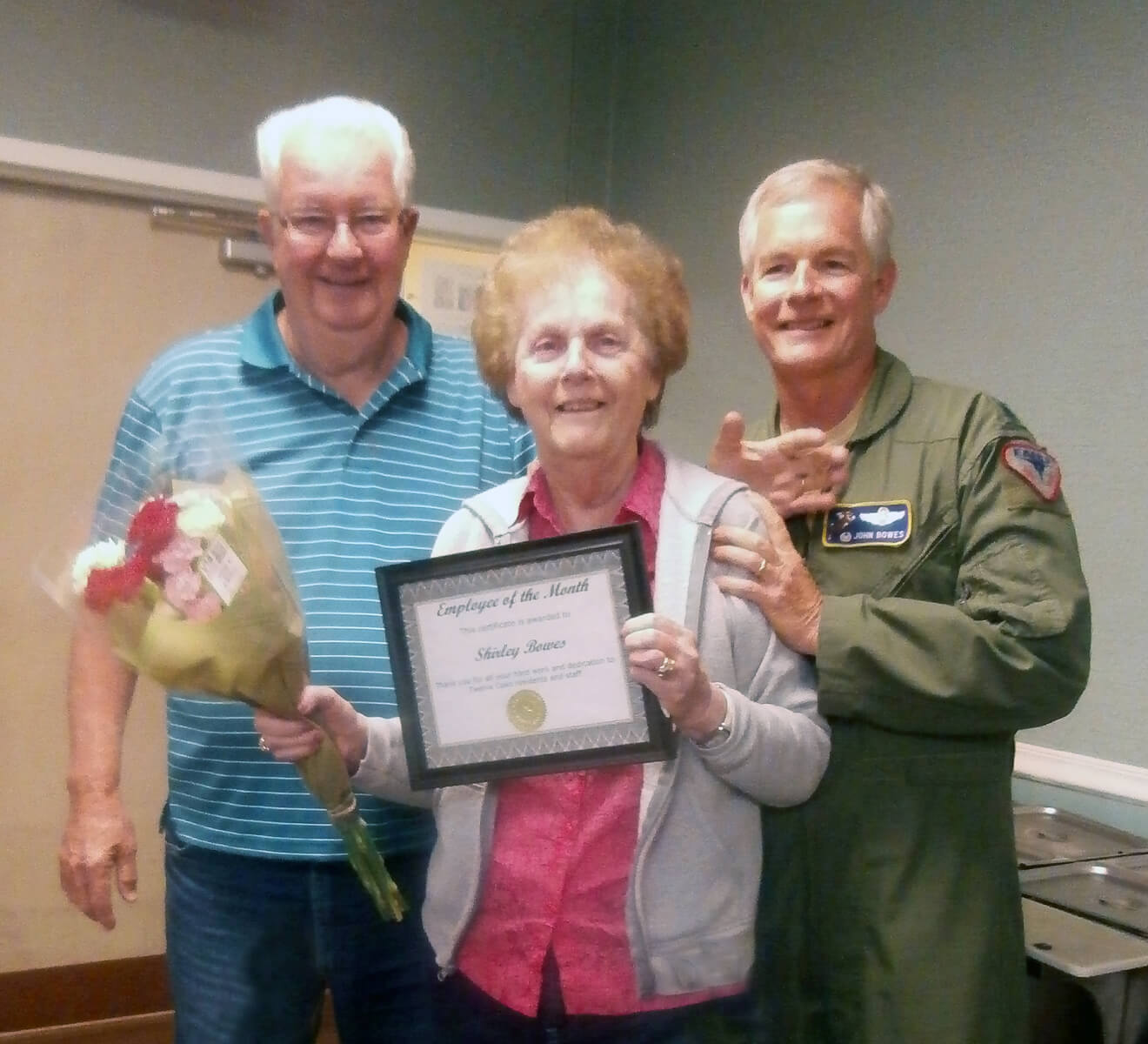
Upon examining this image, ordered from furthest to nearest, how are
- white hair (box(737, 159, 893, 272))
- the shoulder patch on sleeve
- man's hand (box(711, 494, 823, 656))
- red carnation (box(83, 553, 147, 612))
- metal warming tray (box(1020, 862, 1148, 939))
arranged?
metal warming tray (box(1020, 862, 1148, 939)), white hair (box(737, 159, 893, 272)), the shoulder patch on sleeve, man's hand (box(711, 494, 823, 656)), red carnation (box(83, 553, 147, 612))

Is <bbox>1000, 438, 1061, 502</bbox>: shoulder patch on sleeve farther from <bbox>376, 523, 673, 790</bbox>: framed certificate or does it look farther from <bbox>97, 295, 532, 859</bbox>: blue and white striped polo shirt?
<bbox>97, 295, 532, 859</bbox>: blue and white striped polo shirt

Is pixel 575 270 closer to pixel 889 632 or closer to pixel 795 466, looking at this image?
pixel 795 466

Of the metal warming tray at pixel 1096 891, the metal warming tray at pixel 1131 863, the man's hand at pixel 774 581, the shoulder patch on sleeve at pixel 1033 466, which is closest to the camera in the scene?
the man's hand at pixel 774 581

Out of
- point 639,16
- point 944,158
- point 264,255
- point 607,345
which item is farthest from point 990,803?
point 639,16

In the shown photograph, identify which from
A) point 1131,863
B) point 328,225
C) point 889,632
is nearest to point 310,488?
point 328,225

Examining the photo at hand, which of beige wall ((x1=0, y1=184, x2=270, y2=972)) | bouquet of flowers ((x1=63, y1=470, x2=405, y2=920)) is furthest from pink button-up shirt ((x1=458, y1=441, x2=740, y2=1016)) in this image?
beige wall ((x1=0, y1=184, x2=270, y2=972))

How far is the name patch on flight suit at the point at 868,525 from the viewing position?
1.26 m

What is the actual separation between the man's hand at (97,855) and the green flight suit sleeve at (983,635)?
2.83 ft

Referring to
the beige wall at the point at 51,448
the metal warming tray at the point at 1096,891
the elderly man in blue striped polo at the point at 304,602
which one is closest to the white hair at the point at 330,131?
the elderly man in blue striped polo at the point at 304,602

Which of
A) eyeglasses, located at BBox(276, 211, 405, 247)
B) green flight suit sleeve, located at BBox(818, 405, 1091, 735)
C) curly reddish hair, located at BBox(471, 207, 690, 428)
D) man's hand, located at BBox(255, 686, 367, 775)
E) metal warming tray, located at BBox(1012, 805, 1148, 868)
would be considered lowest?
metal warming tray, located at BBox(1012, 805, 1148, 868)

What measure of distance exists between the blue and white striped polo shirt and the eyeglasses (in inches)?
5.8

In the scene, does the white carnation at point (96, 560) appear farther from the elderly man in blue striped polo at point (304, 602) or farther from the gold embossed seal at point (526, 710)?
the gold embossed seal at point (526, 710)

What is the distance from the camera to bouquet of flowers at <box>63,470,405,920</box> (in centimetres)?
101

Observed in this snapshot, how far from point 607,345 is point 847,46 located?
202 centimetres
